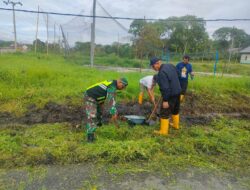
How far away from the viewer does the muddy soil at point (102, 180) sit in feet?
9.95

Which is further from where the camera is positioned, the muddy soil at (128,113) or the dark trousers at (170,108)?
the muddy soil at (128,113)

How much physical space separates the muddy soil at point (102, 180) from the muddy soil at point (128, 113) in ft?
6.67

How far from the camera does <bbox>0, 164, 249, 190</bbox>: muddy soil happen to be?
303 centimetres

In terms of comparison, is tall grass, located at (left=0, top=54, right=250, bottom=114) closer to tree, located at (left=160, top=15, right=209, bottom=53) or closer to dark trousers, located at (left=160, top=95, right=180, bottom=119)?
dark trousers, located at (left=160, top=95, right=180, bottom=119)

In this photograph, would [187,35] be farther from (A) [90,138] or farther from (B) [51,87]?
(A) [90,138]

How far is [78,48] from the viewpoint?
20.6 meters

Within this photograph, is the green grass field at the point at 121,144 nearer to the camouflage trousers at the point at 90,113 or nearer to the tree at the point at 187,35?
the camouflage trousers at the point at 90,113

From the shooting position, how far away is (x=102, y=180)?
3.17 m

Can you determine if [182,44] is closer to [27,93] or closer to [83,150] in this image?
[27,93]

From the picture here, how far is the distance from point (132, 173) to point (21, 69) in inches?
278

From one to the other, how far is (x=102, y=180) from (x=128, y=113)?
10.2ft

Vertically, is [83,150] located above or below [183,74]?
below

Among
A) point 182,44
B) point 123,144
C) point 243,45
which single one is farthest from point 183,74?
point 243,45

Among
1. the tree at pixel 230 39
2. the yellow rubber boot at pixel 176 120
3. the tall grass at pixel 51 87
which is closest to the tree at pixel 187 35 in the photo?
the tree at pixel 230 39
